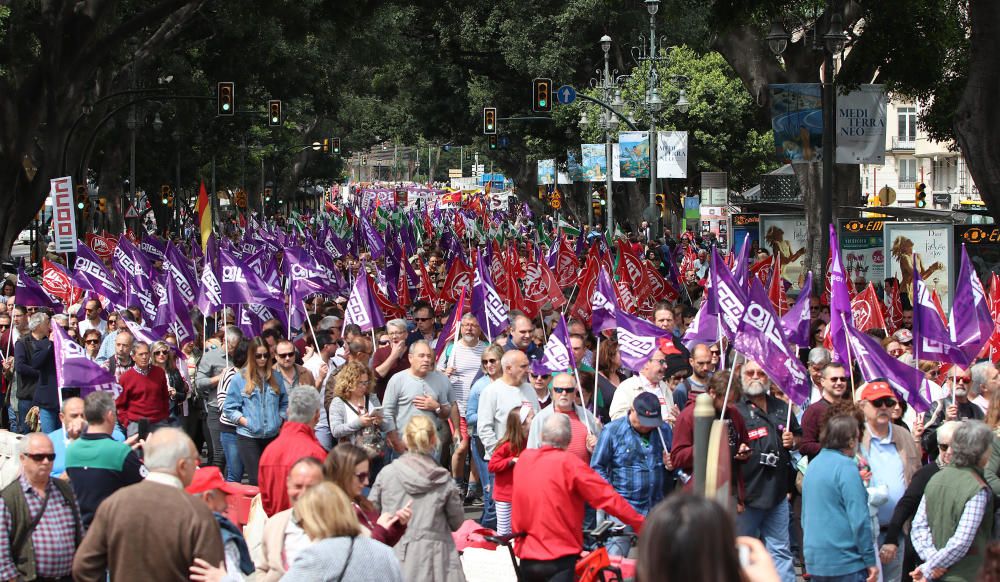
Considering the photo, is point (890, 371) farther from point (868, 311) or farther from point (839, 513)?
point (868, 311)

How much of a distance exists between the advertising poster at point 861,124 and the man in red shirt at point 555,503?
1493 cm

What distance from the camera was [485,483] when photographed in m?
11.1

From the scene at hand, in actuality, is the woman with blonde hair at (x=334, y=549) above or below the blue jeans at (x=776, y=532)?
above

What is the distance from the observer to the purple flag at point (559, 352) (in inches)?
429

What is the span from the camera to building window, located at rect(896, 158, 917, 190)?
76188mm

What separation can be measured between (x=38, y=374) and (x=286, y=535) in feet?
24.6

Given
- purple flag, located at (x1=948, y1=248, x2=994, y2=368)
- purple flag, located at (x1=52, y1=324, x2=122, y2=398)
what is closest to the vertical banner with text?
purple flag, located at (x1=52, y1=324, x2=122, y2=398)

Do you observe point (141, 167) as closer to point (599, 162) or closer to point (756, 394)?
point (599, 162)

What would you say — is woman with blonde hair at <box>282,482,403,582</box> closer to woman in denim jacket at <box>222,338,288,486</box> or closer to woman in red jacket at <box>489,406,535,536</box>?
woman in red jacket at <box>489,406,535,536</box>

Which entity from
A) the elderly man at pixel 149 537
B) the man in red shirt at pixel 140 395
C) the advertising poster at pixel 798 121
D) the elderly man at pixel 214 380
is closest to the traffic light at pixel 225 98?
the advertising poster at pixel 798 121

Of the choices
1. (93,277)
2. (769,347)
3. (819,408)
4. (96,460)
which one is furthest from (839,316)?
(93,277)

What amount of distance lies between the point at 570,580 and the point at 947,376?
17.0ft

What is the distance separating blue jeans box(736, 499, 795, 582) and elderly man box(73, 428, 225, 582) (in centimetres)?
349

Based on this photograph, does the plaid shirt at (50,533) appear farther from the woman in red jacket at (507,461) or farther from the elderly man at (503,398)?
the elderly man at (503,398)
